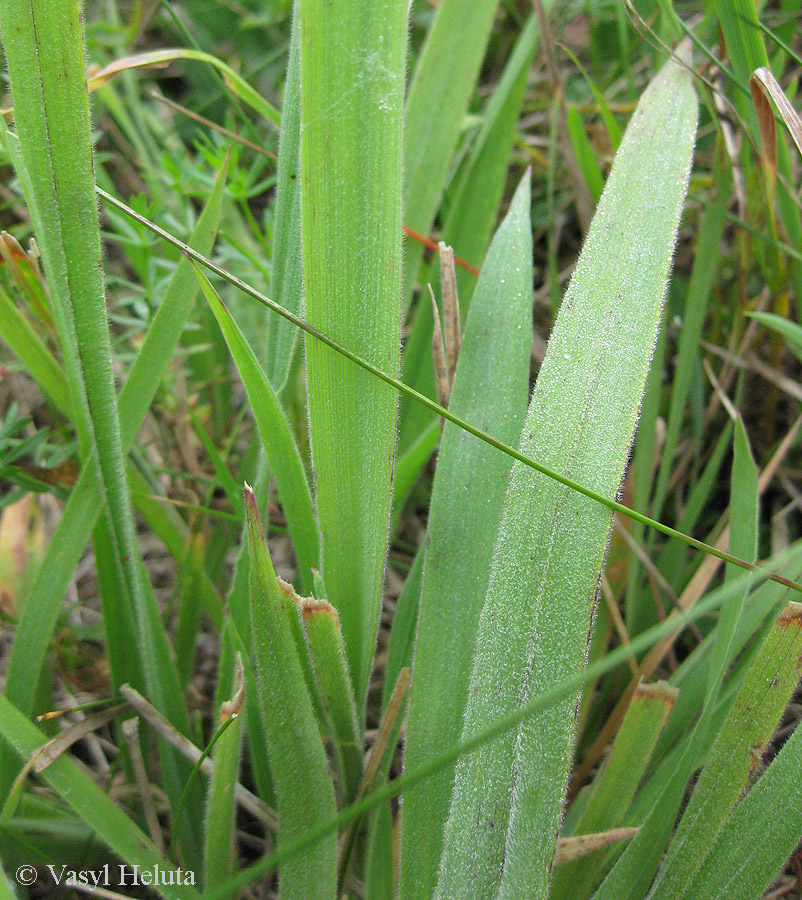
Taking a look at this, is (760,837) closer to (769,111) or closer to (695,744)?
(695,744)

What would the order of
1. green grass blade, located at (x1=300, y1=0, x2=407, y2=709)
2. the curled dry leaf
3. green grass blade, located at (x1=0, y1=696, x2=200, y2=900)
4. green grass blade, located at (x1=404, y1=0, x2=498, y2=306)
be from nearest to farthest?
green grass blade, located at (x1=300, y1=0, x2=407, y2=709) → green grass blade, located at (x1=0, y1=696, x2=200, y2=900) → the curled dry leaf → green grass blade, located at (x1=404, y1=0, x2=498, y2=306)

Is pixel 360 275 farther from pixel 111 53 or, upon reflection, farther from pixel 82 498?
pixel 111 53

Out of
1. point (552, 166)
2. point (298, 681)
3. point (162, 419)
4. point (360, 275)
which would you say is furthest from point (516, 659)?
point (552, 166)

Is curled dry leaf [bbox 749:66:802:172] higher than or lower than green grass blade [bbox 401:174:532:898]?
higher

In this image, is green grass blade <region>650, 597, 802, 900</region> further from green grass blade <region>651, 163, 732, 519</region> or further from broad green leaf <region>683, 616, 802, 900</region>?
green grass blade <region>651, 163, 732, 519</region>

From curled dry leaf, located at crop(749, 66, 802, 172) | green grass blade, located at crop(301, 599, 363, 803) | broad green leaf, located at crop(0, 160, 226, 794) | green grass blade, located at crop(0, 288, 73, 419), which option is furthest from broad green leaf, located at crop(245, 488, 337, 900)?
curled dry leaf, located at crop(749, 66, 802, 172)

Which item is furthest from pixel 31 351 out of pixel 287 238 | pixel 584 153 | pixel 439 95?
pixel 584 153

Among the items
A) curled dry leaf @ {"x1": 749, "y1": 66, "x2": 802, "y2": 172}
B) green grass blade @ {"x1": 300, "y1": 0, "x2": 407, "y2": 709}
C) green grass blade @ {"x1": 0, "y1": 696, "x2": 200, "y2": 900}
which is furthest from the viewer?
curled dry leaf @ {"x1": 749, "y1": 66, "x2": 802, "y2": 172}
